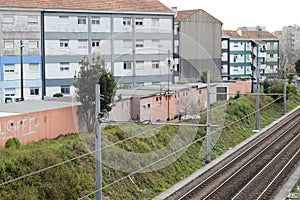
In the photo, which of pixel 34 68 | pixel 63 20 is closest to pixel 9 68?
pixel 34 68

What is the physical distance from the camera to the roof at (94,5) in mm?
35094

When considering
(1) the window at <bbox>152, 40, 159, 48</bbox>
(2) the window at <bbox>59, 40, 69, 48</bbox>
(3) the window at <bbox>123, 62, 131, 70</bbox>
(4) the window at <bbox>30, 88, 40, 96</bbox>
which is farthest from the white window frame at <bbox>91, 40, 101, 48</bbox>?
(4) the window at <bbox>30, 88, 40, 96</bbox>

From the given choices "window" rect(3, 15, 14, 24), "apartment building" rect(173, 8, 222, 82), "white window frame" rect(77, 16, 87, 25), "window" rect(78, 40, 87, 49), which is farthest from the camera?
"apartment building" rect(173, 8, 222, 82)

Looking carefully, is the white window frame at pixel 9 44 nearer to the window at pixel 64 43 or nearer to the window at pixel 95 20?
the window at pixel 64 43

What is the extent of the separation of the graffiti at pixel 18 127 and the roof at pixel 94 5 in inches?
732

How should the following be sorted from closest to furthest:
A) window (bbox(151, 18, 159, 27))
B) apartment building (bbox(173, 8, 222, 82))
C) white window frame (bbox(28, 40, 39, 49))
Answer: white window frame (bbox(28, 40, 39, 49)) < window (bbox(151, 18, 159, 27)) < apartment building (bbox(173, 8, 222, 82))

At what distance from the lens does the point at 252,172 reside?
831 inches

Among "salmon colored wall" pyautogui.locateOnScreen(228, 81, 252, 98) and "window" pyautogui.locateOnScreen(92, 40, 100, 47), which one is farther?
"salmon colored wall" pyautogui.locateOnScreen(228, 81, 252, 98)

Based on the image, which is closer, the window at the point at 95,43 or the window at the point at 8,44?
the window at the point at 8,44

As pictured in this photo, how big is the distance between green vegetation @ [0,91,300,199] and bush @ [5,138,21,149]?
0.28m

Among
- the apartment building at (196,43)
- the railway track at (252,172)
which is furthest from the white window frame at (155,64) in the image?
the railway track at (252,172)

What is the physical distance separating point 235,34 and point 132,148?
47486 mm

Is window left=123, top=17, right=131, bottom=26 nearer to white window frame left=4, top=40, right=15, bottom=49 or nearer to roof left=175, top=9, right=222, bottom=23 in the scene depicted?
roof left=175, top=9, right=222, bottom=23

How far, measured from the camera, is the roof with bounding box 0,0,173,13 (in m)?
35.1
